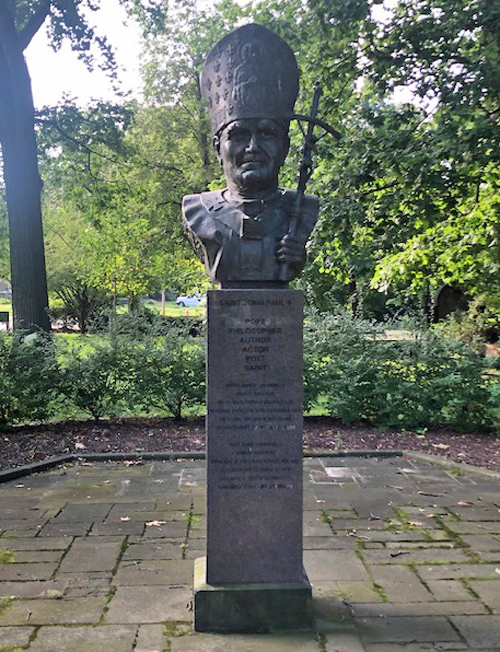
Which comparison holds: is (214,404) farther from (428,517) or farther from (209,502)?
(428,517)

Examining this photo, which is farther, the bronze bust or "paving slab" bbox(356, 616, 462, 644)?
the bronze bust

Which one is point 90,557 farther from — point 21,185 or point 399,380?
point 21,185

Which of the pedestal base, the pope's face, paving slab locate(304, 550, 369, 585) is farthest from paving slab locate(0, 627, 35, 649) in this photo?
the pope's face

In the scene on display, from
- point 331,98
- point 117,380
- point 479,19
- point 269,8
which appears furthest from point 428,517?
A: point 269,8

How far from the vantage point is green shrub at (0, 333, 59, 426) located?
845 cm

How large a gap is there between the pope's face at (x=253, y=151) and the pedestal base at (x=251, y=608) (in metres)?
2.37

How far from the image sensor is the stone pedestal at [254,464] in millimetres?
3479

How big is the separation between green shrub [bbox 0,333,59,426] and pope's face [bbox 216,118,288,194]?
587 centimetres

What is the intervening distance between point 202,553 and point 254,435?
152 centimetres

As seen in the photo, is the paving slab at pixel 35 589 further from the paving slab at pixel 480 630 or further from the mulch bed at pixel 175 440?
the mulch bed at pixel 175 440

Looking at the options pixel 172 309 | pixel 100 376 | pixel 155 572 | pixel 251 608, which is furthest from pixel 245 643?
pixel 172 309

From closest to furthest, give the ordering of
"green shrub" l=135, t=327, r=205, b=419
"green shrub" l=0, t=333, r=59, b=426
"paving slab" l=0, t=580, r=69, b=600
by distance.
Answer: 1. "paving slab" l=0, t=580, r=69, b=600
2. "green shrub" l=0, t=333, r=59, b=426
3. "green shrub" l=135, t=327, r=205, b=419

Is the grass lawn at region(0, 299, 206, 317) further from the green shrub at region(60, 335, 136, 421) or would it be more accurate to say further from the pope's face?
the pope's face

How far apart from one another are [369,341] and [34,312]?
5.96 metres
